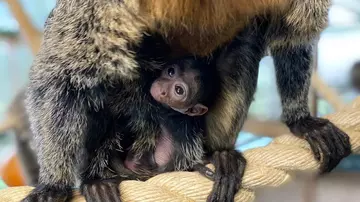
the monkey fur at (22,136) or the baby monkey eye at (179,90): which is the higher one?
the baby monkey eye at (179,90)

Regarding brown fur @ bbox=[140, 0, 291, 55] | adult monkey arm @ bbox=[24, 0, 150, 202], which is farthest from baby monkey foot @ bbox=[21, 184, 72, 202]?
brown fur @ bbox=[140, 0, 291, 55]

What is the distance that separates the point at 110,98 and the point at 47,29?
0.28 metres

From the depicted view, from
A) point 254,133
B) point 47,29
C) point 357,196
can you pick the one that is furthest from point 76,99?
point 254,133

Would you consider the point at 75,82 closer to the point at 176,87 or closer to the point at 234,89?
the point at 176,87

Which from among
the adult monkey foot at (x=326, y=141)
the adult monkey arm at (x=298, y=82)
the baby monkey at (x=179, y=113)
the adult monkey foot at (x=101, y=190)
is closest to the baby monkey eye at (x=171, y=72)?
the baby monkey at (x=179, y=113)

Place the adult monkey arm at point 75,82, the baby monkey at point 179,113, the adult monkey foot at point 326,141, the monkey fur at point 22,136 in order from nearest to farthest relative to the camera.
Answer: the adult monkey arm at point 75,82 < the baby monkey at point 179,113 < the adult monkey foot at point 326,141 < the monkey fur at point 22,136

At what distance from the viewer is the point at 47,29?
1753 millimetres

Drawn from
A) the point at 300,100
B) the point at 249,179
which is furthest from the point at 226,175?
the point at 300,100

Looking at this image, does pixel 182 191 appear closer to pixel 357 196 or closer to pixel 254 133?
pixel 357 196

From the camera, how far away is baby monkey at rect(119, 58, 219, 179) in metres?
1.65

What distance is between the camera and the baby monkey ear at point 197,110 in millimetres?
1703

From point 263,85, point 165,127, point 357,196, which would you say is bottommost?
point 357,196

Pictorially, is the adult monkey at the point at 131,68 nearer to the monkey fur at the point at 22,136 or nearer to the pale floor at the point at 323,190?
the pale floor at the point at 323,190

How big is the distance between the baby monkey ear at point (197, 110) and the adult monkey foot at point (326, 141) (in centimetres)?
31
